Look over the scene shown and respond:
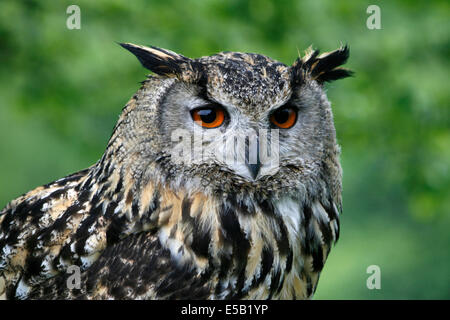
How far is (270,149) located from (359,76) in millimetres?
1997

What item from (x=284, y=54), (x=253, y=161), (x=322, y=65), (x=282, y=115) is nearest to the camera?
(x=253, y=161)

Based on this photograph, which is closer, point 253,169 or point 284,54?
point 253,169

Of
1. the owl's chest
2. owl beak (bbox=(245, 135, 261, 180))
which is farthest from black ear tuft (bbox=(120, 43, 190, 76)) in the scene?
the owl's chest

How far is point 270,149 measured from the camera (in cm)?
216

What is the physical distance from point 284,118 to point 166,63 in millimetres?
544

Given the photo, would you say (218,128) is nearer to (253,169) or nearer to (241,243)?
(253,169)

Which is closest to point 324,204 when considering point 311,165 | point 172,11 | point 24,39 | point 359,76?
point 311,165

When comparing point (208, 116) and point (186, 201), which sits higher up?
point (208, 116)

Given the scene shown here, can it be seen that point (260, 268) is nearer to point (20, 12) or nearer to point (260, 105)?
point (260, 105)

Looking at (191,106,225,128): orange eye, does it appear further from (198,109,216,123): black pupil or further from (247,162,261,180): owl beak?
(247,162,261,180): owl beak

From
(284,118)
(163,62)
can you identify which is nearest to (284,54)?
(284,118)

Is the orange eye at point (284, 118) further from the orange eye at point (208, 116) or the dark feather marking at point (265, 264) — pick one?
the dark feather marking at point (265, 264)

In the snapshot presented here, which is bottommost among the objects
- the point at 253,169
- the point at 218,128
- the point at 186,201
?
the point at 186,201

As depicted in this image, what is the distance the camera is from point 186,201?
216cm
